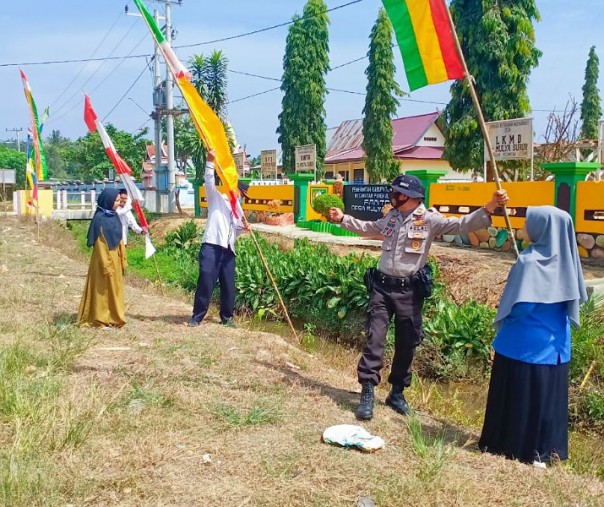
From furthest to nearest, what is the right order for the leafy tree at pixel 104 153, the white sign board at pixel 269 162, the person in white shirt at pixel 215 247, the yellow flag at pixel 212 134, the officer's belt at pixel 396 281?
the leafy tree at pixel 104 153 → the white sign board at pixel 269 162 → the person in white shirt at pixel 215 247 → the yellow flag at pixel 212 134 → the officer's belt at pixel 396 281

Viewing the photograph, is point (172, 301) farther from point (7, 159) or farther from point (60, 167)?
point (60, 167)

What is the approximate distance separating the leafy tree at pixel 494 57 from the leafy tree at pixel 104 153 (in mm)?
42535

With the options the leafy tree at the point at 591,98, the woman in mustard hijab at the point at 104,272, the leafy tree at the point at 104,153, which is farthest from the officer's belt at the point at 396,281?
the leafy tree at the point at 104,153

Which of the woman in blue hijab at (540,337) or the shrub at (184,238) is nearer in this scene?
the woman in blue hijab at (540,337)

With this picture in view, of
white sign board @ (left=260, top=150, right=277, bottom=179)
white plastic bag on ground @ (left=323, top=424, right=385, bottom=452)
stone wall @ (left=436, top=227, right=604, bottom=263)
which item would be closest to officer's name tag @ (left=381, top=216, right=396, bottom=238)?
white plastic bag on ground @ (left=323, top=424, right=385, bottom=452)

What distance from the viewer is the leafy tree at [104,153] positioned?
55.6 m

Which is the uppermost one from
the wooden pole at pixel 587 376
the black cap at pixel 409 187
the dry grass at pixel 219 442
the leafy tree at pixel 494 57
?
the leafy tree at pixel 494 57

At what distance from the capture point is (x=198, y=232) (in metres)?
16.2

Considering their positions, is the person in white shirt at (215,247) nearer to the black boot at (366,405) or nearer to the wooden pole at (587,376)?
the black boot at (366,405)

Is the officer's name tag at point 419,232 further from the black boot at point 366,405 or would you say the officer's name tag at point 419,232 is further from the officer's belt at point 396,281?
the black boot at point 366,405

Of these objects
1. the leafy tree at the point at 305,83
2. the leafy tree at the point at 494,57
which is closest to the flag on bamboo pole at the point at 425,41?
the leafy tree at the point at 494,57

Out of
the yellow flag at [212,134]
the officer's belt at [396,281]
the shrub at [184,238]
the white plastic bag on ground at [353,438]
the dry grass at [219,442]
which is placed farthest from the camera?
the shrub at [184,238]

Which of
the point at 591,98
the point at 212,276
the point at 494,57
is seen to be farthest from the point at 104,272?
the point at 591,98

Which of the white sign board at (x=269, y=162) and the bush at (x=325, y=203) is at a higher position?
the white sign board at (x=269, y=162)
